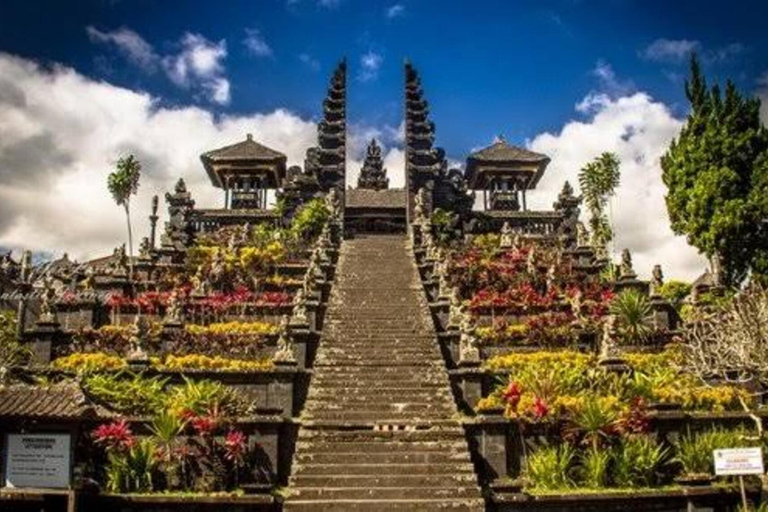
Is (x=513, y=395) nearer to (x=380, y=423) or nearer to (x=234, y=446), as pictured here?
(x=380, y=423)

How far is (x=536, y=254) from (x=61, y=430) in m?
20.8

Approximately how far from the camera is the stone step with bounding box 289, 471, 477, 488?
14281 millimetres

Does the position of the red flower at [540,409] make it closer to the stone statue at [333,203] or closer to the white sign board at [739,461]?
the white sign board at [739,461]

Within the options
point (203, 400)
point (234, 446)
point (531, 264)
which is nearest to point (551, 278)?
point (531, 264)

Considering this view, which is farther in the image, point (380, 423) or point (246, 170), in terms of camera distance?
point (246, 170)

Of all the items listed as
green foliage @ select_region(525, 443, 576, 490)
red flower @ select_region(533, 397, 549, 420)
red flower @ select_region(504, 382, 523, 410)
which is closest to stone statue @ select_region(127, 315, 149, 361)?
red flower @ select_region(504, 382, 523, 410)

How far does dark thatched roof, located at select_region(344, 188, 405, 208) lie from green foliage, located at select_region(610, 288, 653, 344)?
70.8 feet

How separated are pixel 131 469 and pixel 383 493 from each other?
4.39 m

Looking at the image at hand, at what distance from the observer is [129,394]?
16.2m

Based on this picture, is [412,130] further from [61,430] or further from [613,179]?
[61,430]

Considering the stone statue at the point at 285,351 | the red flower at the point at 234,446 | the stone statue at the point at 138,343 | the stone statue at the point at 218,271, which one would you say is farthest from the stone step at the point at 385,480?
the stone statue at the point at 218,271

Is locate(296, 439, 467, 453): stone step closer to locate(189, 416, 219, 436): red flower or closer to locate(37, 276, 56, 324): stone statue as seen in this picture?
locate(189, 416, 219, 436): red flower

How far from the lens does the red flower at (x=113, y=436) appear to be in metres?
13.8

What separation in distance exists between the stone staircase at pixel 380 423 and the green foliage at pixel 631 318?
543 centimetres
